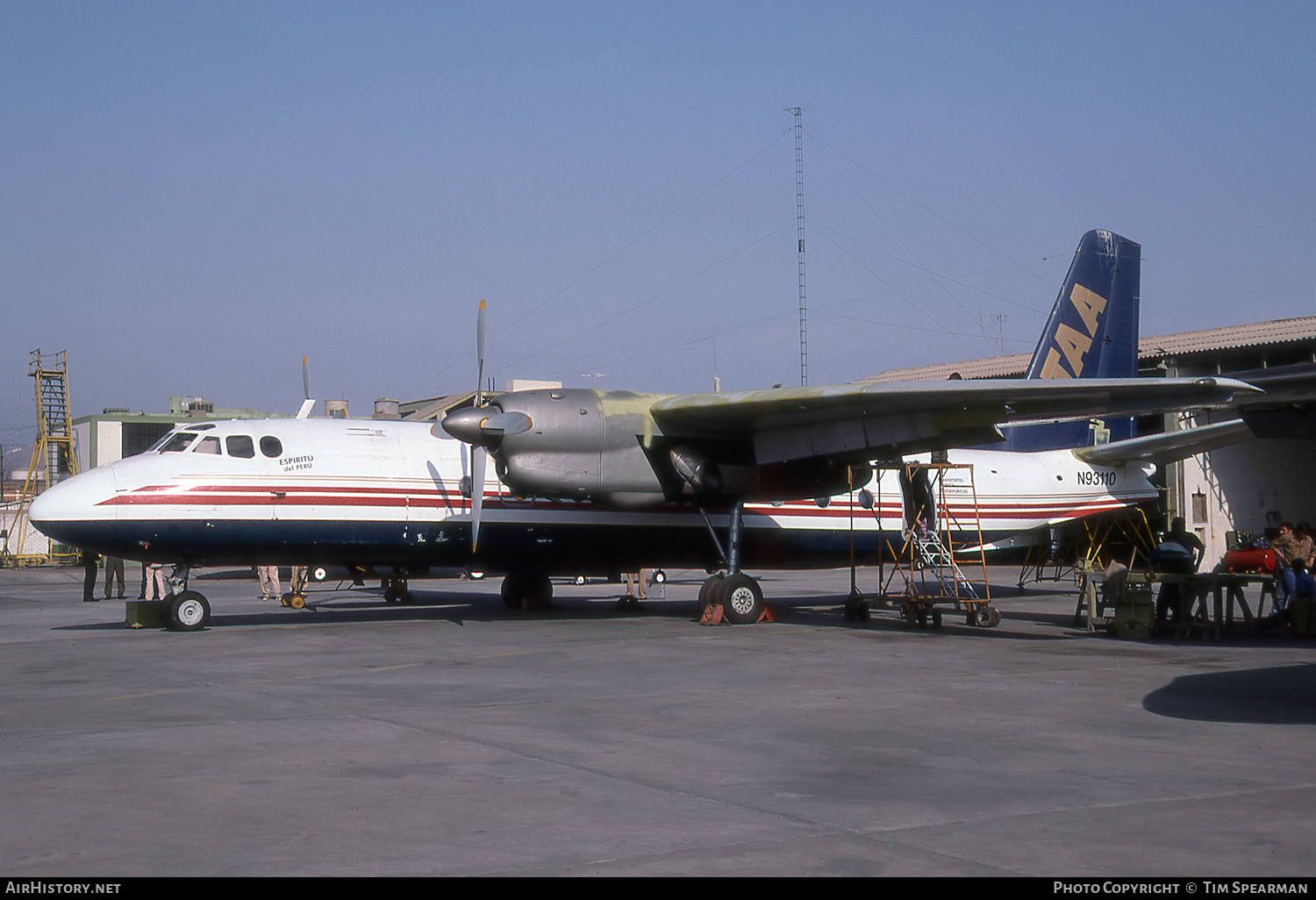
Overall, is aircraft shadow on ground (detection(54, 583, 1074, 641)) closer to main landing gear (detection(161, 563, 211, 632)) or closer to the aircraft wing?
main landing gear (detection(161, 563, 211, 632))

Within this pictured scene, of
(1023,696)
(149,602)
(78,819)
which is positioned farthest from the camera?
(149,602)

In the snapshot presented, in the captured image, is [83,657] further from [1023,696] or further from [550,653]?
[1023,696]

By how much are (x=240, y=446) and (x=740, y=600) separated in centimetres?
852

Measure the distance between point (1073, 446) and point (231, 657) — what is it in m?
18.0

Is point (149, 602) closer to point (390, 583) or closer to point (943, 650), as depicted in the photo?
point (390, 583)

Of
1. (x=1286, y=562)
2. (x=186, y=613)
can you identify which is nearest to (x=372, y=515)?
(x=186, y=613)

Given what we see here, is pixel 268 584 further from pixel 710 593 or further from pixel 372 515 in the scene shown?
pixel 710 593

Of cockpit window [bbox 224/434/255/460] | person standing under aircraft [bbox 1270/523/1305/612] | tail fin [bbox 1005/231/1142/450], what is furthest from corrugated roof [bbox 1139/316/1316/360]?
cockpit window [bbox 224/434/255/460]

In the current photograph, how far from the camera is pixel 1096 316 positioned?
24.1m

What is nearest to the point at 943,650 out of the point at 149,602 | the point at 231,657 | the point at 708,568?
the point at 708,568

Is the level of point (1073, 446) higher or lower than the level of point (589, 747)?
higher

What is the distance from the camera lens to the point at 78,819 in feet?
20.7
